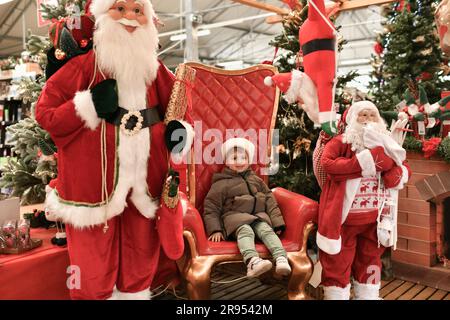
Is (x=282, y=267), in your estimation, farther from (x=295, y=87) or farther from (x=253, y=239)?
(x=295, y=87)

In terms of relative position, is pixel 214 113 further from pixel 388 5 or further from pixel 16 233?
pixel 388 5

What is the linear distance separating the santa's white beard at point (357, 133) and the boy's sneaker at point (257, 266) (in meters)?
0.82

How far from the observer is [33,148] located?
271 cm

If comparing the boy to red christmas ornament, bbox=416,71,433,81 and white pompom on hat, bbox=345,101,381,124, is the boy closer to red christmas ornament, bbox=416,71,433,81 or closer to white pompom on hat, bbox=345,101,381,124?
white pompom on hat, bbox=345,101,381,124

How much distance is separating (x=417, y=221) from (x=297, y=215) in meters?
1.21

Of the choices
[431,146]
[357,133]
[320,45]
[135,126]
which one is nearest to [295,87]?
[320,45]

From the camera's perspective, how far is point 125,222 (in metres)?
2.07

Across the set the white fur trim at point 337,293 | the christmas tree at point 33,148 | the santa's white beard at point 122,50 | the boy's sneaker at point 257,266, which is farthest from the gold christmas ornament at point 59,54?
the white fur trim at point 337,293

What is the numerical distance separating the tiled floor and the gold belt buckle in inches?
48.7

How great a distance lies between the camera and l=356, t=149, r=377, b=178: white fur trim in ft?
7.51

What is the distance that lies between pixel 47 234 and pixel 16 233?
0.34 meters

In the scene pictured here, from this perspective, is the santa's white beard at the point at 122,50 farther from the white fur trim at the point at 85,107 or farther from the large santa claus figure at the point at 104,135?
the white fur trim at the point at 85,107

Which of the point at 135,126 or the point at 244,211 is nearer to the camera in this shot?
the point at 135,126
